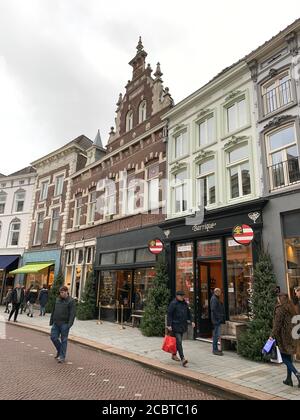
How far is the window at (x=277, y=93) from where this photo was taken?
1079 centimetres

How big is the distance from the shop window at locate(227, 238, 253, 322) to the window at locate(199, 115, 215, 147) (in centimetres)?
472

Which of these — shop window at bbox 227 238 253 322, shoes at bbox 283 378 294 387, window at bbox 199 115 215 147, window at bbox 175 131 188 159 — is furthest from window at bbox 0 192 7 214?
shoes at bbox 283 378 294 387

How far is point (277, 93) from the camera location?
11094 millimetres

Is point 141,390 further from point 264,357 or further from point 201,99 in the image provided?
point 201,99

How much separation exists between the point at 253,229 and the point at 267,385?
520 centimetres

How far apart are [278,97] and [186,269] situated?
7.34 m

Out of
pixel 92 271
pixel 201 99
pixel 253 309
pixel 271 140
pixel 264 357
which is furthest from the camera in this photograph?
pixel 92 271

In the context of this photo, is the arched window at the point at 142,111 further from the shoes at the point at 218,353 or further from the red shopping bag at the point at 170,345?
the red shopping bag at the point at 170,345

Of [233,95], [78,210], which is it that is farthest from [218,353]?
[78,210]

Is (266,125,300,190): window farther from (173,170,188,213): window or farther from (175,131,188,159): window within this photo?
(175,131,188,159): window

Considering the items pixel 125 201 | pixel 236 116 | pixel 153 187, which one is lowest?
pixel 125 201

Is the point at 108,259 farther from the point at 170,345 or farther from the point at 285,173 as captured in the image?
the point at 285,173

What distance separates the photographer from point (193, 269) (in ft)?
40.7
